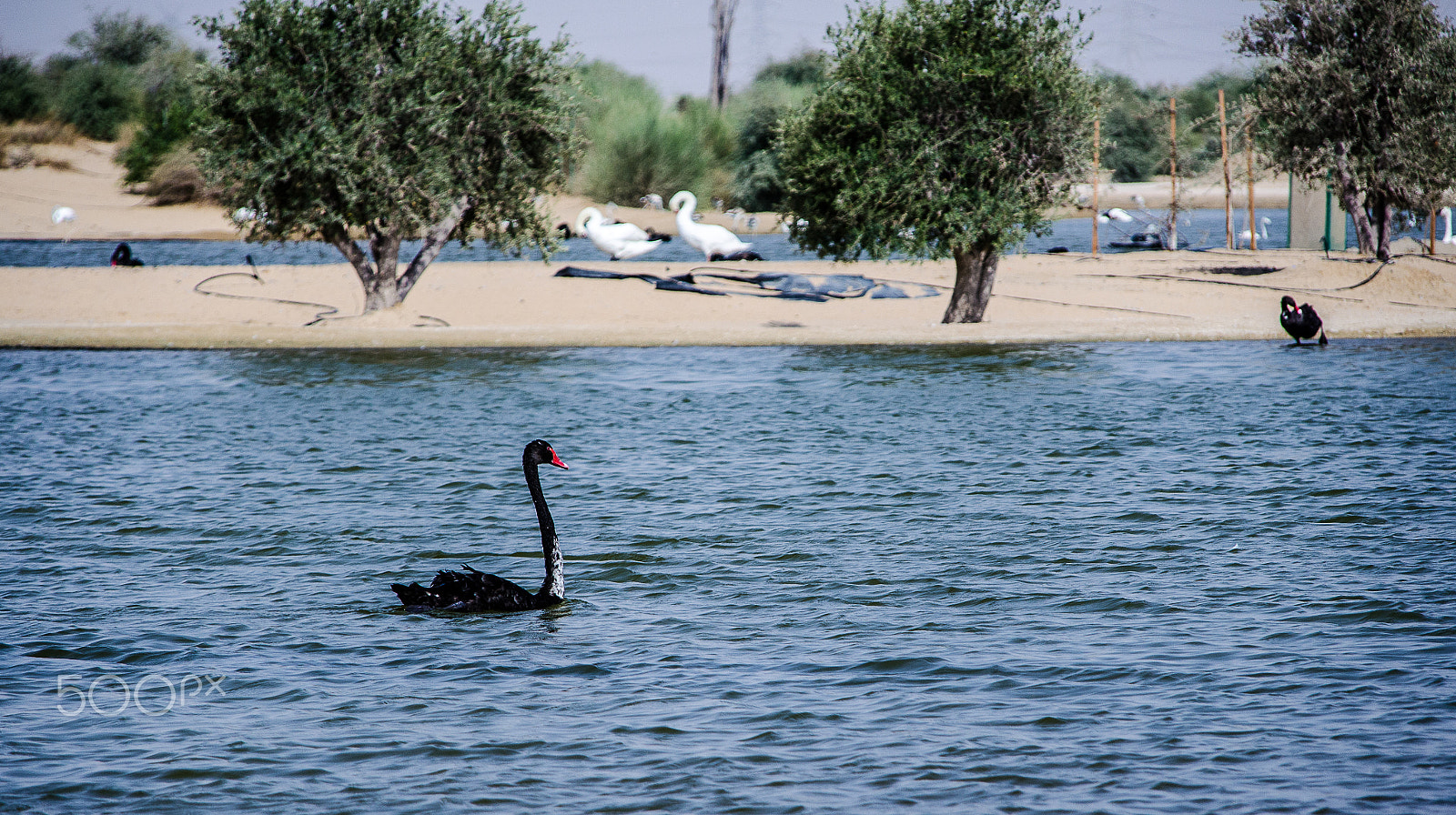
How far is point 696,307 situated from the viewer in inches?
1233

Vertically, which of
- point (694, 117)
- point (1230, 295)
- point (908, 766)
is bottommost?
point (908, 766)

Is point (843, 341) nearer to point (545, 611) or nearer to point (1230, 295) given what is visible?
point (1230, 295)

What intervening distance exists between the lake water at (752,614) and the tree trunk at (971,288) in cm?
954

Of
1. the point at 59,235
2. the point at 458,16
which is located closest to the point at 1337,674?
the point at 458,16

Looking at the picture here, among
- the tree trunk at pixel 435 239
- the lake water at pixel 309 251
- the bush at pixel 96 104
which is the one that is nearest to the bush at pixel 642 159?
the lake water at pixel 309 251

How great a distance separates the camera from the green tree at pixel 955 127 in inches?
996

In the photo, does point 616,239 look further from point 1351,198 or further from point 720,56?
point 720,56

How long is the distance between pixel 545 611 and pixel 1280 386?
1389cm

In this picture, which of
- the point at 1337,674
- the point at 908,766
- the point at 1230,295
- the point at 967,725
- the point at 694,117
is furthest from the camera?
the point at 694,117

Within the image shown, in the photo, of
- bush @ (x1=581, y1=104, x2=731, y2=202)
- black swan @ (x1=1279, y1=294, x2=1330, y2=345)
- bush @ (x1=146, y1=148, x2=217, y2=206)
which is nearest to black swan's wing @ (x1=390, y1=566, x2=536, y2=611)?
black swan @ (x1=1279, y1=294, x2=1330, y2=345)

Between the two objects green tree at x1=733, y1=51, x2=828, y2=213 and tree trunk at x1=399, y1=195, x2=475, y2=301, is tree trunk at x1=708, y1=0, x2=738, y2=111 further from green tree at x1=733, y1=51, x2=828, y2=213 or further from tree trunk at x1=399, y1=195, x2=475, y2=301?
tree trunk at x1=399, y1=195, x2=475, y2=301

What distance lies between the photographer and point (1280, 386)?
19750mm

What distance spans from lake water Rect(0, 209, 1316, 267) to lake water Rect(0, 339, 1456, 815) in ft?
88.7

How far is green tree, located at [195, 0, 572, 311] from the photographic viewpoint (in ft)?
83.5
